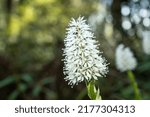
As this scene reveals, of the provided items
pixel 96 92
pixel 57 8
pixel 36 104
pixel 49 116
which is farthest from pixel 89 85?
pixel 57 8

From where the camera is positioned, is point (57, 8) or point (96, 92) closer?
point (96, 92)

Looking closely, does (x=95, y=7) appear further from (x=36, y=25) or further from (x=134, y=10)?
(x=134, y=10)

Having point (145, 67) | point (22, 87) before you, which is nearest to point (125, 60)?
point (145, 67)

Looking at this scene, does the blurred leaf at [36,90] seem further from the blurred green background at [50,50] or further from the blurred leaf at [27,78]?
the blurred leaf at [27,78]

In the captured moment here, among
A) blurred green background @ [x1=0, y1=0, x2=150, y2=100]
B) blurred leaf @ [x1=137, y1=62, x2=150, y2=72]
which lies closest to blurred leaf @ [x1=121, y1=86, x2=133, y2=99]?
blurred green background @ [x1=0, y1=0, x2=150, y2=100]

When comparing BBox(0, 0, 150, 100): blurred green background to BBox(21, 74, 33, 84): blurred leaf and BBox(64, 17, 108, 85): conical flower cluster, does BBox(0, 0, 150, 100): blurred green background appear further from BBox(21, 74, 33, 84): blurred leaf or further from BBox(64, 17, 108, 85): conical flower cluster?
BBox(64, 17, 108, 85): conical flower cluster

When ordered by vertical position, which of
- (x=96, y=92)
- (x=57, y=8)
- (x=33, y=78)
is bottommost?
(x=96, y=92)

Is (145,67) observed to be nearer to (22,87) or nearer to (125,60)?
(125,60)

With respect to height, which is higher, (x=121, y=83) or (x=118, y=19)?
(x=118, y=19)
